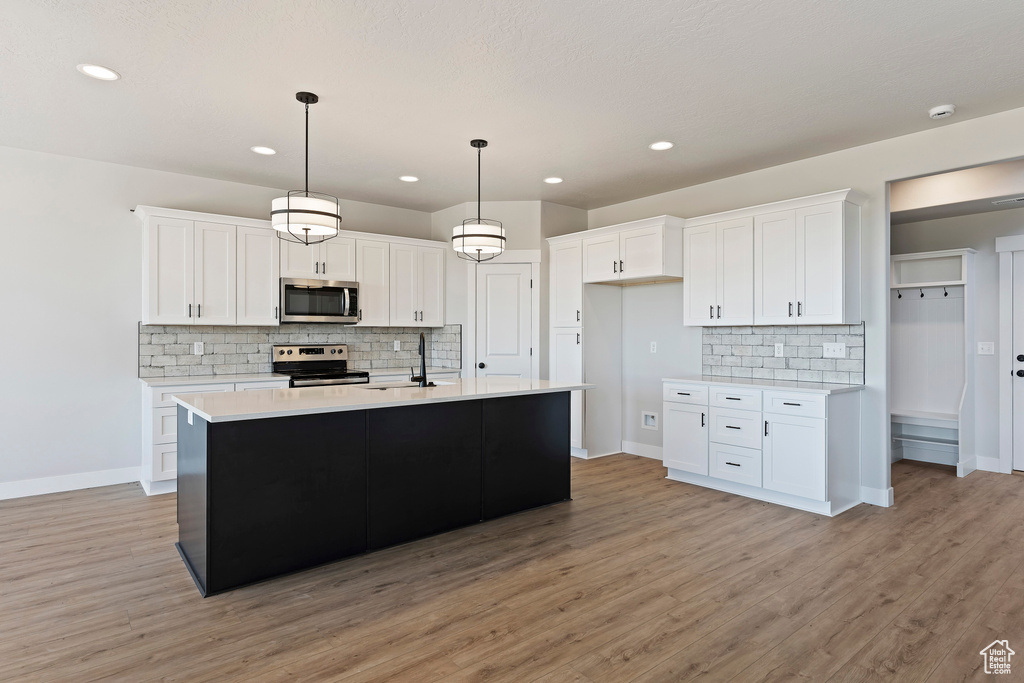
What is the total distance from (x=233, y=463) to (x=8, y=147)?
11.9 feet

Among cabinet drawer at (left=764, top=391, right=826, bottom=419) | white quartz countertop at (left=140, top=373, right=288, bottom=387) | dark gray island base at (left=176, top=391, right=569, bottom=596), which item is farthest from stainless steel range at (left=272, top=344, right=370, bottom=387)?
cabinet drawer at (left=764, top=391, right=826, bottom=419)

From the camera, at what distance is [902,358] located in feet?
19.4

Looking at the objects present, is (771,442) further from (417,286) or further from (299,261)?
(299,261)

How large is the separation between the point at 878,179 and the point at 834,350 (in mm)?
1303

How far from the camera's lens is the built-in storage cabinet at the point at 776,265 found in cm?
412

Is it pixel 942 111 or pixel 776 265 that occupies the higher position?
pixel 942 111

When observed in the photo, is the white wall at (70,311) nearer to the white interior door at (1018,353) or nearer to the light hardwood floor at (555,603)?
the light hardwood floor at (555,603)

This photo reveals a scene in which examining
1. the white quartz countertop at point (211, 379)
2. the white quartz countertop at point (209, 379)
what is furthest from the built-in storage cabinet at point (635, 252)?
the white quartz countertop at point (209, 379)

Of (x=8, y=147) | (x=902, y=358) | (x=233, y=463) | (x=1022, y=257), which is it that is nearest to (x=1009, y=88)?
(x=1022, y=257)

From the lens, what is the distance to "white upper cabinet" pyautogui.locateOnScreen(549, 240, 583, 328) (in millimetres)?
5746

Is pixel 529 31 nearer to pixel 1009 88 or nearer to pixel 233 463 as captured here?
pixel 233 463

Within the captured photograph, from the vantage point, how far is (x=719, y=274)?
16.0ft

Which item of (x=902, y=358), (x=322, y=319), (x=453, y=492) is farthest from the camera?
(x=902, y=358)

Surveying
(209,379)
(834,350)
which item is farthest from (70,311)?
(834,350)
